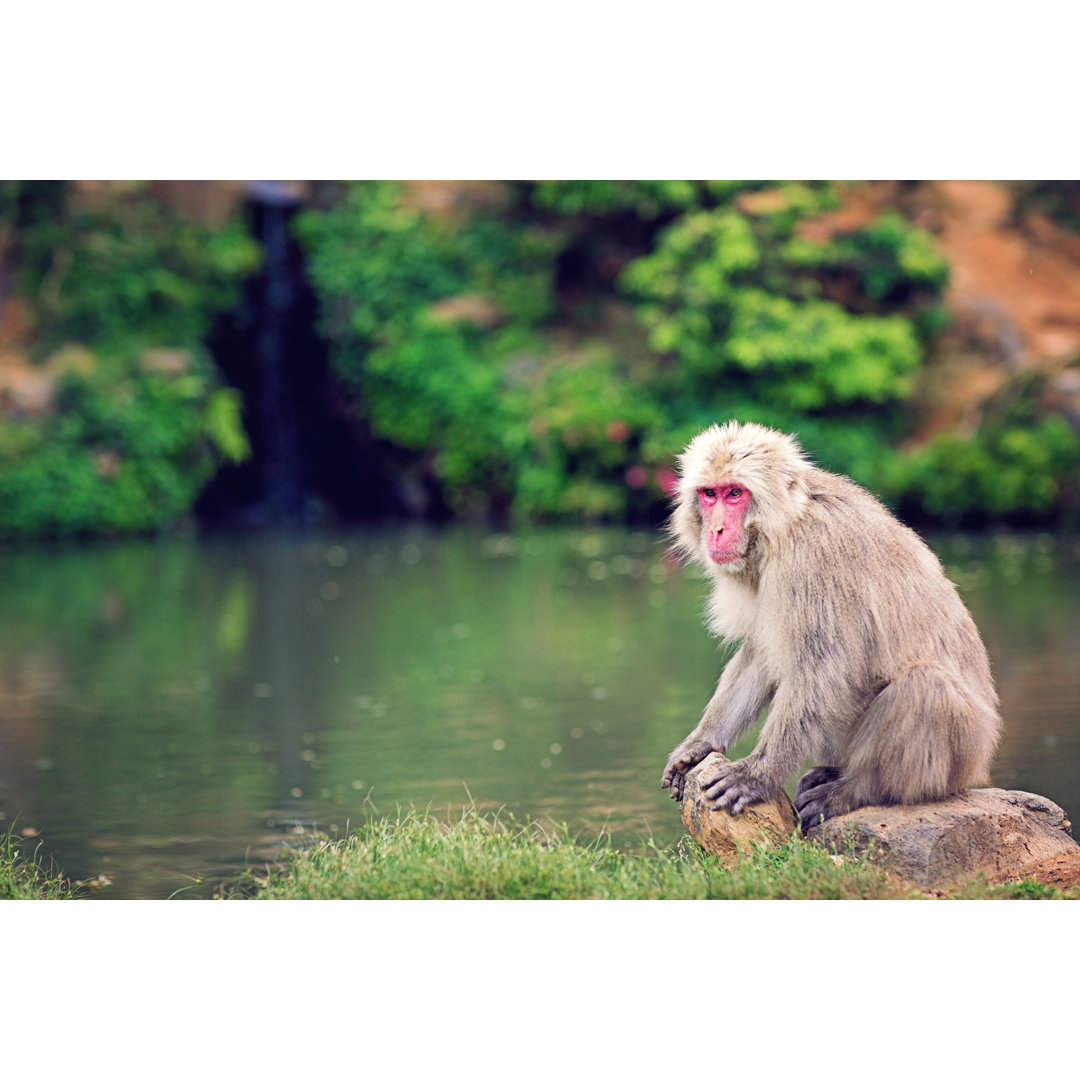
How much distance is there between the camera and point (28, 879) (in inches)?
213

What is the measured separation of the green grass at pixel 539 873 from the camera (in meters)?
4.68

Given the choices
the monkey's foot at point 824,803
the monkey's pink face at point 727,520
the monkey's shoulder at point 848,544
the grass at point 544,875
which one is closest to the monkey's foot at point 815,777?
the monkey's foot at point 824,803

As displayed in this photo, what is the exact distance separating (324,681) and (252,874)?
4.35 m

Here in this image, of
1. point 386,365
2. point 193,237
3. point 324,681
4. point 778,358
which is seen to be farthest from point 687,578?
point 193,237

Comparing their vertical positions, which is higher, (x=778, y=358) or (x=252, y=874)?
(x=778, y=358)

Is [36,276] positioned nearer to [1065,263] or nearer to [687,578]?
[687,578]

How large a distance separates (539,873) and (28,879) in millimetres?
1924

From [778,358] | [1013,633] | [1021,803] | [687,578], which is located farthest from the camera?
[778,358]

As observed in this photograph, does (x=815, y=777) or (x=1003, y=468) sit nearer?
(x=815, y=777)

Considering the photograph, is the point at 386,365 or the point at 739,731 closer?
the point at 739,731

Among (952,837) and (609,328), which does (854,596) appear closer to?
(952,837)

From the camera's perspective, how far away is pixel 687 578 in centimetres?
1546

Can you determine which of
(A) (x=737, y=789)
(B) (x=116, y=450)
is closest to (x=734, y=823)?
(A) (x=737, y=789)

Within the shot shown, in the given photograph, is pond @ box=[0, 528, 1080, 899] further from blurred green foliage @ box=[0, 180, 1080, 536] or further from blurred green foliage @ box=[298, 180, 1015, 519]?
blurred green foliage @ box=[298, 180, 1015, 519]
